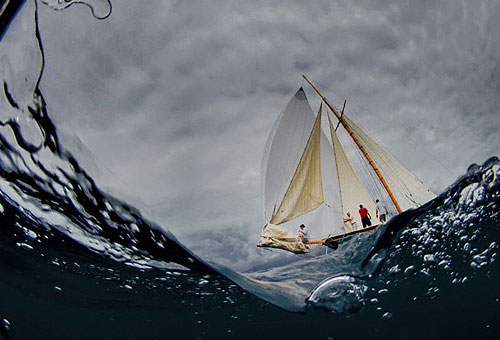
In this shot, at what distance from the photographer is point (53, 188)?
5.60m

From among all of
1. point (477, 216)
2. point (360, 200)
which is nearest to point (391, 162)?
point (360, 200)

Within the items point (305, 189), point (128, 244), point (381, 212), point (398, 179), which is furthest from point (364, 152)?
point (128, 244)

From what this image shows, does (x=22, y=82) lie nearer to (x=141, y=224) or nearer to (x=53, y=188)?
(x=53, y=188)

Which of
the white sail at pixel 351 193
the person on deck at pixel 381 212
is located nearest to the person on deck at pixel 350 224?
the white sail at pixel 351 193

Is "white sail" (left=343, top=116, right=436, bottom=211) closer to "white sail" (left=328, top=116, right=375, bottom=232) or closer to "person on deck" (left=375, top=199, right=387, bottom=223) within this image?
"white sail" (left=328, top=116, right=375, bottom=232)

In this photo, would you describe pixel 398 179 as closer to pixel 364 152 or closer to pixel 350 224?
pixel 364 152

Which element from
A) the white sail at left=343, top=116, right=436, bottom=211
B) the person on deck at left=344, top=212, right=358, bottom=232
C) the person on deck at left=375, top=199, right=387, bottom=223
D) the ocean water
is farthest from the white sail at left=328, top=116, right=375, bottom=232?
the person on deck at left=375, top=199, right=387, bottom=223

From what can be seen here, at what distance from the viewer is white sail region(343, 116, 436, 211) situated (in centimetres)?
1266

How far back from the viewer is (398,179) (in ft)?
45.5

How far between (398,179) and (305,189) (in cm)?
489

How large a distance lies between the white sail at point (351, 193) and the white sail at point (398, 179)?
84.1 inches

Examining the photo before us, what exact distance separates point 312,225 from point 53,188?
1444cm

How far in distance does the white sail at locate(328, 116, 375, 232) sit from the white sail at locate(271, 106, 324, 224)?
1335 mm

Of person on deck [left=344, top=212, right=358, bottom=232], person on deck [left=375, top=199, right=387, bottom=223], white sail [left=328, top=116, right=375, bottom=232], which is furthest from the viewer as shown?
white sail [left=328, top=116, right=375, bottom=232]
